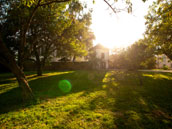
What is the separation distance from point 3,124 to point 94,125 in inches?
134

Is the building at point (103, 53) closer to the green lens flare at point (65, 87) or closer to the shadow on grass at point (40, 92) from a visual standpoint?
the shadow on grass at point (40, 92)

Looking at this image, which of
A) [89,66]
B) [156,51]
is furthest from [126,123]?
[89,66]

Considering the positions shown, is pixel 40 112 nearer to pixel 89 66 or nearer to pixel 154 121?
pixel 154 121

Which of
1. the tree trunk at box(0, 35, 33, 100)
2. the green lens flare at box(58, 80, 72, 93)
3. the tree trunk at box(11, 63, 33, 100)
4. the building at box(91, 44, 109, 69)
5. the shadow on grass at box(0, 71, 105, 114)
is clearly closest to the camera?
the shadow on grass at box(0, 71, 105, 114)

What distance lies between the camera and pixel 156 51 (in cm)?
1427

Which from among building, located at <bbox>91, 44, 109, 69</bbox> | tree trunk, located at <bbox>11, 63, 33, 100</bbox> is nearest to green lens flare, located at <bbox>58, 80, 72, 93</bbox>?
tree trunk, located at <bbox>11, 63, 33, 100</bbox>

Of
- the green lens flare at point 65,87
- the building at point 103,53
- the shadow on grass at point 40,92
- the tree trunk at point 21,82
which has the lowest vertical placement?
the green lens flare at point 65,87

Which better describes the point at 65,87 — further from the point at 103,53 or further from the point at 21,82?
the point at 103,53

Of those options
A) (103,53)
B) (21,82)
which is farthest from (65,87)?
(103,53)

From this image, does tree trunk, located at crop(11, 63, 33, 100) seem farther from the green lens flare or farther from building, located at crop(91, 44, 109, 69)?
building, located at crop(91, 44, 109, 69)

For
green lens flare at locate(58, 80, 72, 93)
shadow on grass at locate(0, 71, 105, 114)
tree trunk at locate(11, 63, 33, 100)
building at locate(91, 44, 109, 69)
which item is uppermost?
building at locate(91, 44, 109, 69)

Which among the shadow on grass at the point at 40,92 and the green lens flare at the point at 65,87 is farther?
the green lens flare at the point at 65,87

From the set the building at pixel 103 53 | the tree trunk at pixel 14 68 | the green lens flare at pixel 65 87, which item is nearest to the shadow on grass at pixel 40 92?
the green lens flare at pixel 65 87

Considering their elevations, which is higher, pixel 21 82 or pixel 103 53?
pixel 103 53
